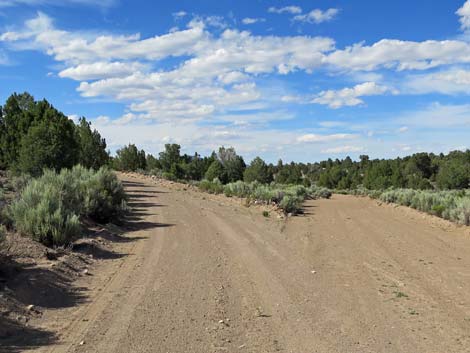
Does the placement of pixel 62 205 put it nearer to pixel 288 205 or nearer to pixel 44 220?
pixel 44 220

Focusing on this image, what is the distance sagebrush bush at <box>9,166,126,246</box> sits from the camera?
1182 centimetres

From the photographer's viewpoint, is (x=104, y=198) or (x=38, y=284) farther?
(x=104, y=198)

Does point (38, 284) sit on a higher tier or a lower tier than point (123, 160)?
lower

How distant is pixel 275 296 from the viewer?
877 cm

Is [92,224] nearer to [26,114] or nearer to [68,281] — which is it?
[68,281]

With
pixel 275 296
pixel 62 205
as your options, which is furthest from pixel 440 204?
pixel 62 205

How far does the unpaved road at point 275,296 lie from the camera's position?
6.52m

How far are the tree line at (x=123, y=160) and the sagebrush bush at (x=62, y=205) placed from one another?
7.07 metres

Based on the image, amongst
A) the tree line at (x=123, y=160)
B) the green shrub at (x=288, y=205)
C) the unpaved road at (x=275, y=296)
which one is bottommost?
the unpaved road at (x=275, y=296)

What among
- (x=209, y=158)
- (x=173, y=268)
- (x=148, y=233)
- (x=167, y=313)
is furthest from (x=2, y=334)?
(x=209, y=158)

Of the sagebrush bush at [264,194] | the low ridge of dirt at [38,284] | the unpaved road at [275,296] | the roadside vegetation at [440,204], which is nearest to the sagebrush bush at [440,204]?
the roadside vegetation at [440,204]

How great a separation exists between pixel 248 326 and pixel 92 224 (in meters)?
10.6

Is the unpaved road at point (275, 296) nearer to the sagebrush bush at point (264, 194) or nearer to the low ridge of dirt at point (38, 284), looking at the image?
the low ridge of dirt at point (38, 284)

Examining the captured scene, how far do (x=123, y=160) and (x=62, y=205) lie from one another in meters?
58.2
